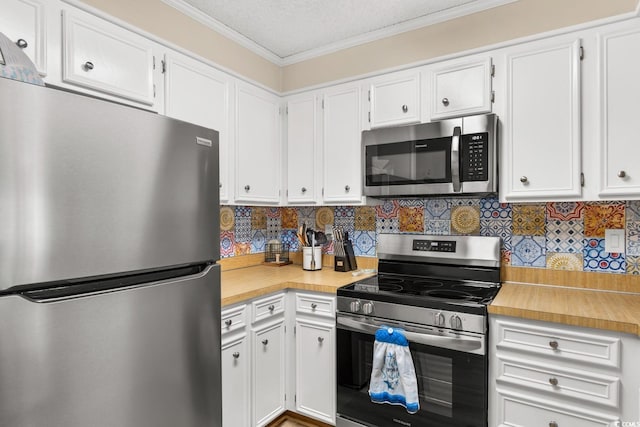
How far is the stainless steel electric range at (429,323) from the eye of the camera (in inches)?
67.1

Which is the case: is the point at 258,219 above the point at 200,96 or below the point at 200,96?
below

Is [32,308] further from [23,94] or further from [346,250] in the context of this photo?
[346,250]

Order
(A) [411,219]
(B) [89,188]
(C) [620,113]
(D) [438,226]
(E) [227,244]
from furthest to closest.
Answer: (E) [227,244] < (A) [411,219] < (D) [438,226] < (C) [620,113] < (B) [89,188]

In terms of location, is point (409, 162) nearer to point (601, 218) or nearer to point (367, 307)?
point (367, 307)

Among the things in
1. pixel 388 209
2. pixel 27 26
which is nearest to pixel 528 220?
pixel 388 209

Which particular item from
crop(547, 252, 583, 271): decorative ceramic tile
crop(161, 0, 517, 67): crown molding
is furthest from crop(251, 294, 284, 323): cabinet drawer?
crop(161, 0, 517, 67): crown molding

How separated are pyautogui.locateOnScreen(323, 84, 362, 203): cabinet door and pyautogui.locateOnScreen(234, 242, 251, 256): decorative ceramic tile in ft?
2.46

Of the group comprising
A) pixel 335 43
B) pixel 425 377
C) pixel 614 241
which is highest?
pixel 335 43

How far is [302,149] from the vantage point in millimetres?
2682

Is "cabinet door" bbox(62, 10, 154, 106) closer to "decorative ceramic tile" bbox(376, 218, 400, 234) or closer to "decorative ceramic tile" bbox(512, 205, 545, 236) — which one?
"decorative ceramic tile" bbox(376, 218, 400, 234)

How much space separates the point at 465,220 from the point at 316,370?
1.33m

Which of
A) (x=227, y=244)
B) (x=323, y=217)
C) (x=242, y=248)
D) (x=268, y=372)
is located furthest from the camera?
(x=323, y=217)

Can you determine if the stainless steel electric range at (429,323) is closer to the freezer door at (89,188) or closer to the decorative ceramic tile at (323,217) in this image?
the decorative ceramic tile at (323,217)

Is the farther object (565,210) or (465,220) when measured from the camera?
(465,220)
